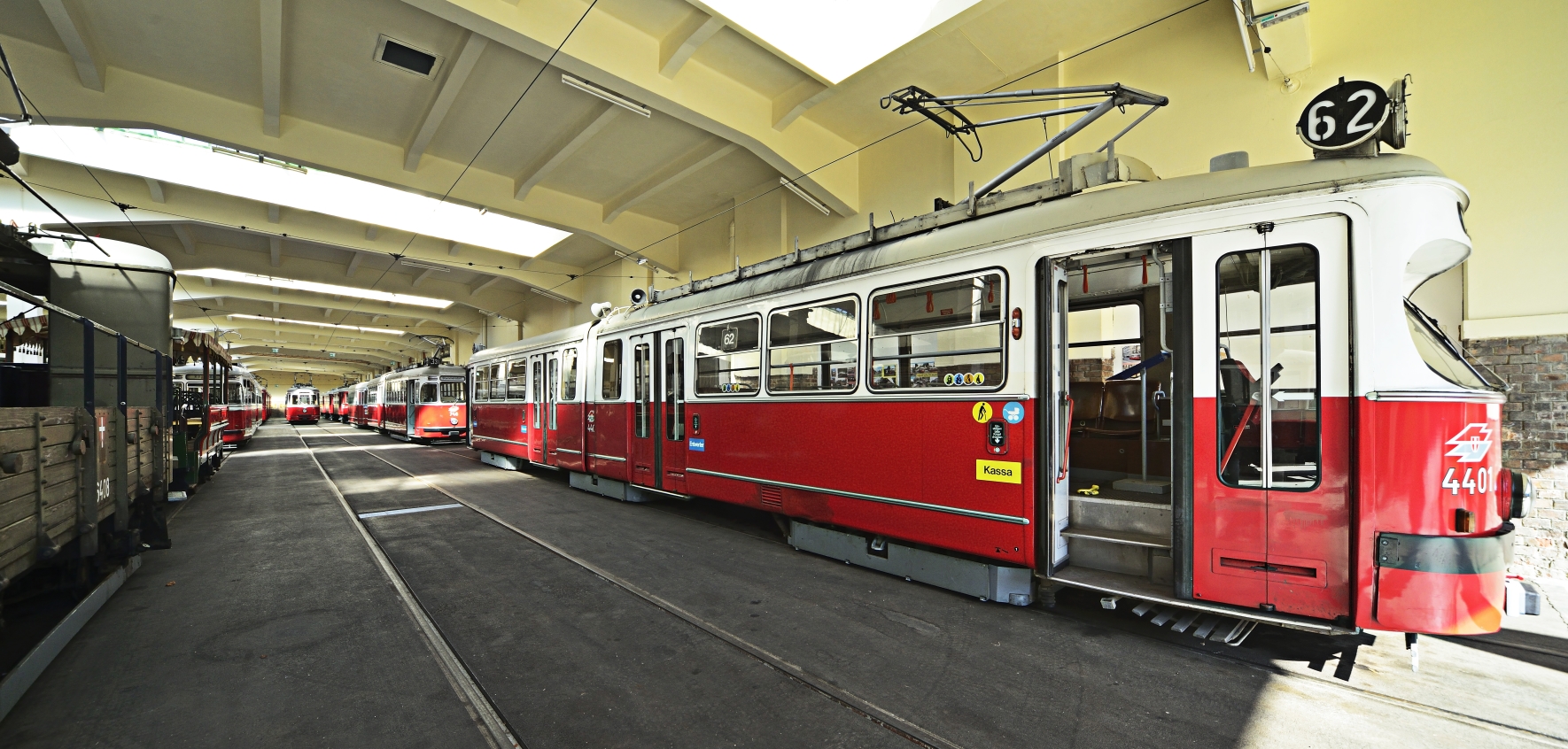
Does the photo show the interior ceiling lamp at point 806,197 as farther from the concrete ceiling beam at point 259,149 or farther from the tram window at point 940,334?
the tram window at point 940,334

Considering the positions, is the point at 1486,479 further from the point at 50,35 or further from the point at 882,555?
the point at 50,35

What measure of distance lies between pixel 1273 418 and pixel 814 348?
12.2 ft

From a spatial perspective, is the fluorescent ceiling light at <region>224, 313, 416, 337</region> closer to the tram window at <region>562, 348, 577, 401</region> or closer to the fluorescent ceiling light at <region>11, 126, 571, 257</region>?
the fluorescent ceiling light at <region>11, 126, 571, 257</region>

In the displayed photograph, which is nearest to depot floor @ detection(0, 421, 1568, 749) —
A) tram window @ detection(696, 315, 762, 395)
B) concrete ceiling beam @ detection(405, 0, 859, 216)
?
tram window @ detection(696, 315, 762, 395)

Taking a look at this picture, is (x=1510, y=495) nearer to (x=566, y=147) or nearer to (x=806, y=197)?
(x=806, y=197)

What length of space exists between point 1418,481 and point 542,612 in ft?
18.7

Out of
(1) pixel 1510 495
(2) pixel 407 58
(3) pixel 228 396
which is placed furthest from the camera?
(3) pixel 228 396

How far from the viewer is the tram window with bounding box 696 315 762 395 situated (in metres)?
6.93

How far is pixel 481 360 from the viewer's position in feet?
52.2

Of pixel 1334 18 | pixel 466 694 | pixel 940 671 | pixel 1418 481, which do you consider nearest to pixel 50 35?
pixel 466 694

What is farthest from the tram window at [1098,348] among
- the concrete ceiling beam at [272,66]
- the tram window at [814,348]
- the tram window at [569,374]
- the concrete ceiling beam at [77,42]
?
the concrete ceiling beam at [77,42]

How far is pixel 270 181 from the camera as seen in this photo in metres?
14.2

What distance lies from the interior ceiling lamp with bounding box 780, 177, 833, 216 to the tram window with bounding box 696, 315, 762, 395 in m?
4.94

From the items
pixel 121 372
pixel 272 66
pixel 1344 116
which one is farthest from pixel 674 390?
pixel 272 66
